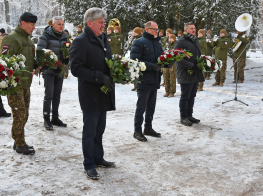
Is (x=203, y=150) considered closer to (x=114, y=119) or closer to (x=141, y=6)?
(x=114, y=119)

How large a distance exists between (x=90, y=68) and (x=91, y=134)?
2.82ft

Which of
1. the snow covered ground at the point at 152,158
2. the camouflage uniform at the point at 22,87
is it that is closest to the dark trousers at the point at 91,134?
the snow covered ground at the point at 152,158

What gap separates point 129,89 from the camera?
1146 centimetres

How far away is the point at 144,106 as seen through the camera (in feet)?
18.7

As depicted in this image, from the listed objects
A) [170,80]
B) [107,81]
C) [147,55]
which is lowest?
[170,80]

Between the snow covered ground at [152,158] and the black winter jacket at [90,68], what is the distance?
40.3 inches

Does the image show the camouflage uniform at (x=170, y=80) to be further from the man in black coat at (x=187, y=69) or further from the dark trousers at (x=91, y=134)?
the dark trousers at (x=91, y=134)

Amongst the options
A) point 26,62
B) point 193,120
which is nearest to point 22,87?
point 26,62

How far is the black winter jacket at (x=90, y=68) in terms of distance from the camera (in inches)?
145

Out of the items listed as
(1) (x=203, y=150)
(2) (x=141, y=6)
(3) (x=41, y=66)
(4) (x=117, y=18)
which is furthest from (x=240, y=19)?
(3) (x=41, y=66)

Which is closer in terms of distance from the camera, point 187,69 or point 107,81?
point 107,81

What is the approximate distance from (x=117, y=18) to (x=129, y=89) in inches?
200

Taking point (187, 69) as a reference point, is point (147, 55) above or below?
above

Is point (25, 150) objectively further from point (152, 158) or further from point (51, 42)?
point (51, 42)
